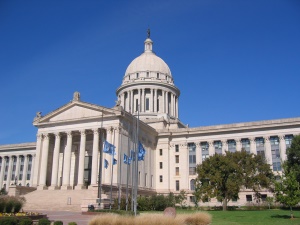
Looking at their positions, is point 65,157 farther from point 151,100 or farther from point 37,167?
point 151,100

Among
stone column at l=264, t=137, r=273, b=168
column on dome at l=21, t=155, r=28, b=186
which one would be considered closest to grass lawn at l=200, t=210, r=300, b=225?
stone column at l=264, t=137, r=273, b=168

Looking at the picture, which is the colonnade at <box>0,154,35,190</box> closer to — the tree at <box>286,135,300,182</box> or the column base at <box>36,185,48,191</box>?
the column base at <box>36,185,48,191</box>

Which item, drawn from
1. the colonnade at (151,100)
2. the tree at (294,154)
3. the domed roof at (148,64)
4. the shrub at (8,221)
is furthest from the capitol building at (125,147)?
the shrub at (8,221)

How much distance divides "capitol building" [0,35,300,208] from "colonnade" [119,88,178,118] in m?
1.27

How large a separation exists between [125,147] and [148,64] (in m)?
39.5

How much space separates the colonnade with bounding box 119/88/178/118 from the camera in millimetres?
88812

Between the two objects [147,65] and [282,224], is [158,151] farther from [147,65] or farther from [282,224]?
[282,224]

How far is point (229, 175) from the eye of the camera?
5062 centimetres

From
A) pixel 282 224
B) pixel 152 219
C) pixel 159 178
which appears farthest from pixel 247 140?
pixel 152 219

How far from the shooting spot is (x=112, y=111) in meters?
60.1

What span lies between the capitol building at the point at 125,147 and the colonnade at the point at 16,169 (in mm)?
21322

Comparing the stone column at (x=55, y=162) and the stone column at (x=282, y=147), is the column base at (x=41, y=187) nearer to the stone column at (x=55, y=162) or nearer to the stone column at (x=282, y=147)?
the stone column at (x=55, y=162)

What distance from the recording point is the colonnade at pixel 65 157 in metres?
59.8

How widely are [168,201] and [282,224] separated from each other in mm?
25608
